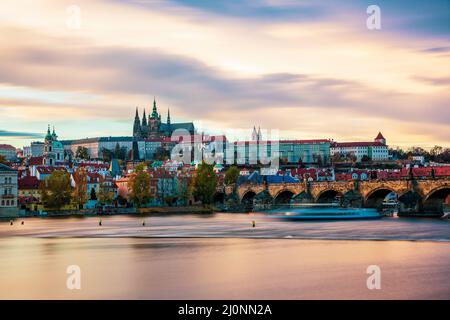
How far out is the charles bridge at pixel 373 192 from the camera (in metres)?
65.6

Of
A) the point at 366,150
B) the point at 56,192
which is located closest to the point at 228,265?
the point at 56,192

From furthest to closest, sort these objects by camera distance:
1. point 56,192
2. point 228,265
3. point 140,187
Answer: point 140,187 < point 56,192 < point 228,265

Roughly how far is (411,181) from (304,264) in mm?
39005

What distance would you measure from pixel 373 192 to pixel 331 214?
6.34 metres

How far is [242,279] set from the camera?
25875 millimetres

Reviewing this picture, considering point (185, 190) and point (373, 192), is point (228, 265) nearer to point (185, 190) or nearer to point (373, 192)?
point (373, 192)

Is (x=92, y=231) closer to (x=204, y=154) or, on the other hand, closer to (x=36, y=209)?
(x=36, y=209)

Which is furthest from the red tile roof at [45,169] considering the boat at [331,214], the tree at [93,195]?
the boat at [331,214]

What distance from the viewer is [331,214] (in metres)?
68.8

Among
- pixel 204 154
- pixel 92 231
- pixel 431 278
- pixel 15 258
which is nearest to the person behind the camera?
pixel 431 278

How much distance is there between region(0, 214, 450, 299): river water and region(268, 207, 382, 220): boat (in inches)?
788

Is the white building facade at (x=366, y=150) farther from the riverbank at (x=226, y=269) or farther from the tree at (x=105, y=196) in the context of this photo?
the riverbank at (x=226, y=269)

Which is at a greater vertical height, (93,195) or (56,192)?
(56,192)

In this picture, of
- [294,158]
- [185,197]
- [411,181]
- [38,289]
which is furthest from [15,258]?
[294,158]
